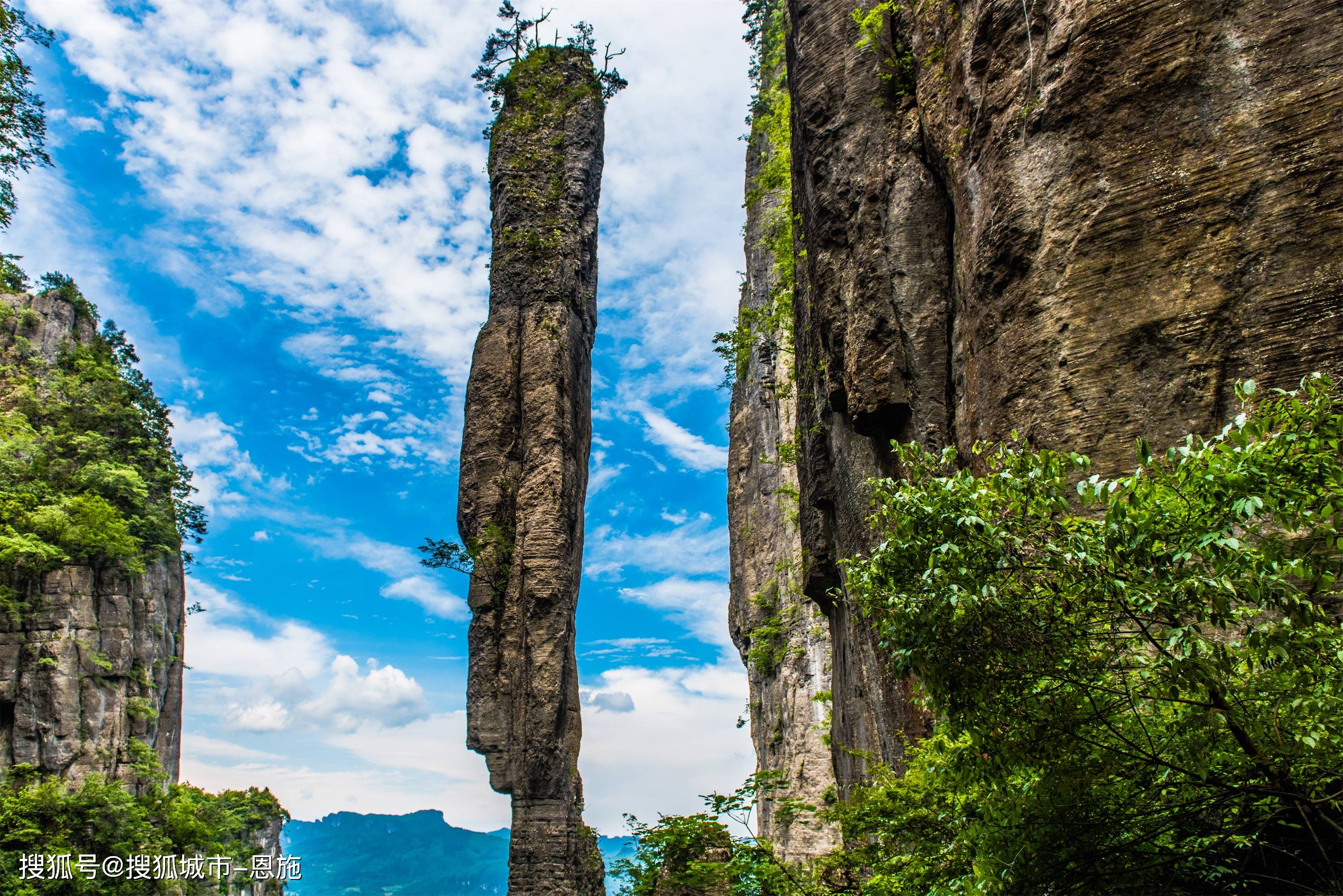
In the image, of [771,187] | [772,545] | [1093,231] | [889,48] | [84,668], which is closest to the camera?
[1093,231]

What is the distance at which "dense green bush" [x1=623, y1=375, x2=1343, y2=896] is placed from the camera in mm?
3531

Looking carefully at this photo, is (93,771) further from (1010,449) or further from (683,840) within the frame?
(1010,449)

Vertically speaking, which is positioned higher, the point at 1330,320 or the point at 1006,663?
the point at 1330,320

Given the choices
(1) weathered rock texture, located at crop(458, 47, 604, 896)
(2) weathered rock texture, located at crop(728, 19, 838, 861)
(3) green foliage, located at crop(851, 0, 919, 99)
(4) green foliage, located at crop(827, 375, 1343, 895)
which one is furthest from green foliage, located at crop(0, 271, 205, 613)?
(4) green foliage, located at crop(827, 375, 1343, 895)

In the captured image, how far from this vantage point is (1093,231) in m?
6.38

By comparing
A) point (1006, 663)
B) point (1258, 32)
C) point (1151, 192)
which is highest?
point (1258, 32)

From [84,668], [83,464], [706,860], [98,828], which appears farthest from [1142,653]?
[83,464]

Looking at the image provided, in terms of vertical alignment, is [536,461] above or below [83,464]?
below

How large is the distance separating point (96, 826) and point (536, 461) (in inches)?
738

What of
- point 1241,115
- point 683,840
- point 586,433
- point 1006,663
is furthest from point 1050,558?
point 586,433

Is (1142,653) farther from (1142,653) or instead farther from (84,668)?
(84,668)

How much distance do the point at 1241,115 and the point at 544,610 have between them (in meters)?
21.3

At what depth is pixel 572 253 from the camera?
93.4 feet

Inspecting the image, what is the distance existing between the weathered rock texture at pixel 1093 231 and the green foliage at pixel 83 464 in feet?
107
